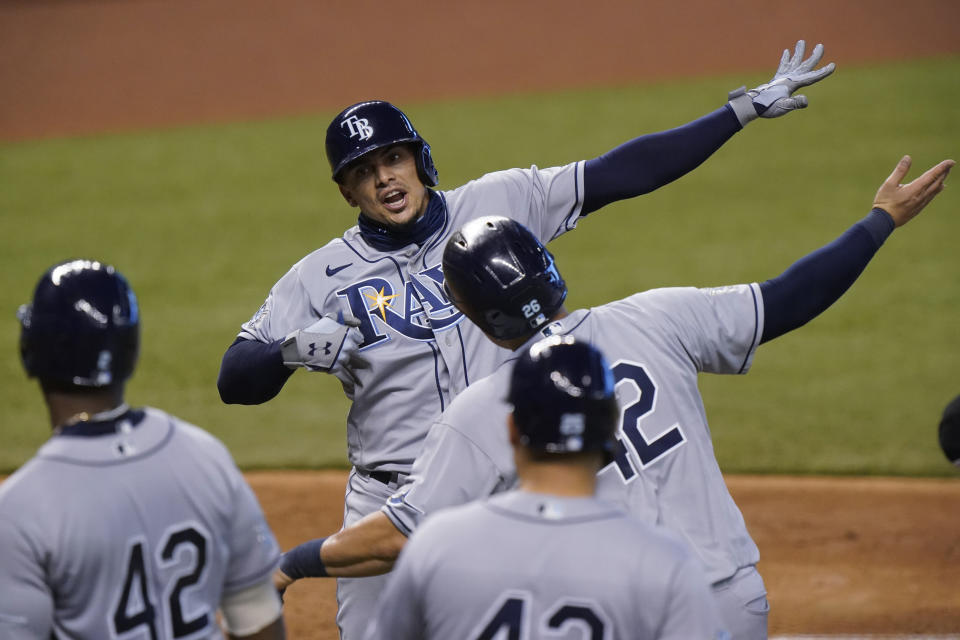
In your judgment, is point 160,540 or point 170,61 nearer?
point 160,540

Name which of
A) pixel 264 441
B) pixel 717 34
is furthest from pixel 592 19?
pixel 264 441

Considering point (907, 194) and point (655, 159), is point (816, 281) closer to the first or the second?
point (907, 194)

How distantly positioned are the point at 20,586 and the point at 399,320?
68.5 inches

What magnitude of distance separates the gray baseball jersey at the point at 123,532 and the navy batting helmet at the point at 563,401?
0.65m

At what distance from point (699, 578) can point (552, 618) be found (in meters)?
0.25

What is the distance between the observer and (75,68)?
18891 mm

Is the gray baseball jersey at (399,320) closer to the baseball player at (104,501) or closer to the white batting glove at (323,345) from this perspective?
the white batting glove at (323,345)

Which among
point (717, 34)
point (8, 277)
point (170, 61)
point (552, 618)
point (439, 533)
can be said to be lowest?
point (552, 618)

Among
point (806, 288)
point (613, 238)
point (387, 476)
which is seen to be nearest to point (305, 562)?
point (387, 476)

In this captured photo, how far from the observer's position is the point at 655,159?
3725mm

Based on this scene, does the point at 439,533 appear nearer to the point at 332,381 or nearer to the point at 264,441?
the point at 264,441

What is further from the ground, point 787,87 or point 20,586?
point 787,87

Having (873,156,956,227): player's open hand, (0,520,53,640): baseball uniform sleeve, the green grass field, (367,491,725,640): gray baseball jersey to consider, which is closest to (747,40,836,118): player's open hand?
(873,156,956,227): player's open hand

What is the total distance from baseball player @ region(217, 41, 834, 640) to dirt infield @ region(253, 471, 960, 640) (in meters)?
1.71
